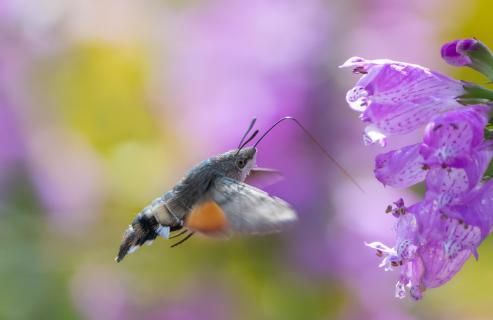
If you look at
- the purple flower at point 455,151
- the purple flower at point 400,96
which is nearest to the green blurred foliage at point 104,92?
the purple flower at point 400,96

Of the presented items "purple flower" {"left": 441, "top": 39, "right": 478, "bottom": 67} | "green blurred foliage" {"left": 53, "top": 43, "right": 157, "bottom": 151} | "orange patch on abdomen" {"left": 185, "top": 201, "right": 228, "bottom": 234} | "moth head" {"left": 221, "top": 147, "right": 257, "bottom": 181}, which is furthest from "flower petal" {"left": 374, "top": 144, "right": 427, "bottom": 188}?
"green blurred foliage" {"left": 53, "top": 43, "right": 157, "bottom": 151}

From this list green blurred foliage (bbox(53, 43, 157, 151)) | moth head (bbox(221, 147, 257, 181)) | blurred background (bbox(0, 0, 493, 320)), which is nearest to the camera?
moth head (bbox(221, 147, 257, 181))

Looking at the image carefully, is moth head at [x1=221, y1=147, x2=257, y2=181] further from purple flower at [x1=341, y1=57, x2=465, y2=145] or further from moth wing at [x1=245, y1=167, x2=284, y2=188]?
purple flower at [x1=341, y1=57, x2=465, y2=145]

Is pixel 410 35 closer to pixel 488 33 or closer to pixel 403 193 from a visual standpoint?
pixel 488 33

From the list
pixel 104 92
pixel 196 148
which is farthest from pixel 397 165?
pixel 104 92

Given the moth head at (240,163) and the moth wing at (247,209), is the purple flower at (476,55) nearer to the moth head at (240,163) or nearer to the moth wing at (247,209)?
the moth wing at (247,209)

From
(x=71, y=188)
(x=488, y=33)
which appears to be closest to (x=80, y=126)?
(x=71, y=188)

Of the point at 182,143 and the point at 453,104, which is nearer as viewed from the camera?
the point at 453,104
